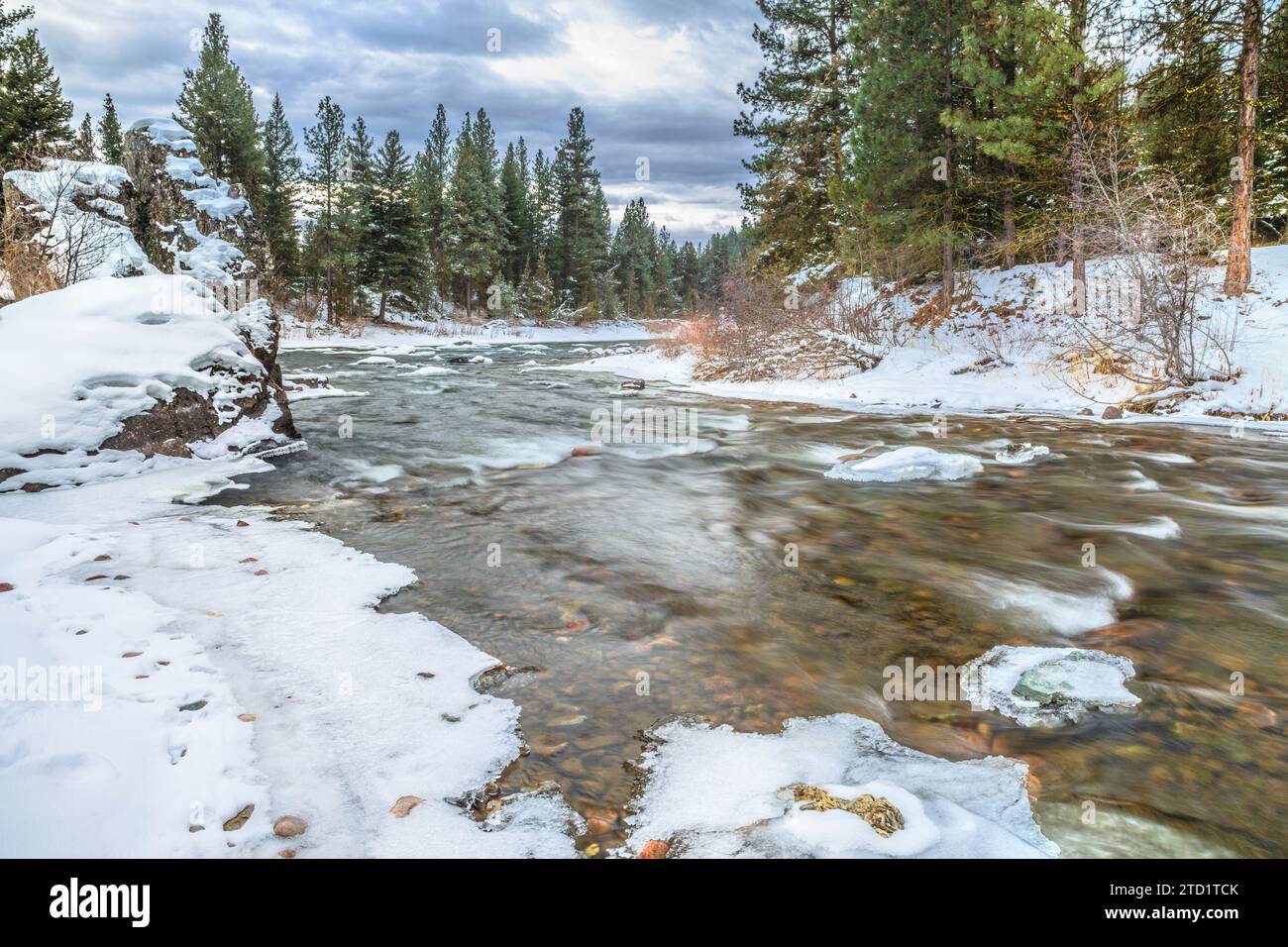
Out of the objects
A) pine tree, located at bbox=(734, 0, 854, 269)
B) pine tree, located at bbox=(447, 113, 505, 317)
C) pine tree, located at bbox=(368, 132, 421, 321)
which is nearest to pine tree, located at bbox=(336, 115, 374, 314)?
pine tree, located at bbox=(368, 132, 421, 321)

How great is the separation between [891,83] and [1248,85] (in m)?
7.12

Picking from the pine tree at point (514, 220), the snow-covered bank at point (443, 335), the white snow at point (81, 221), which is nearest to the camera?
the white snow at point (81, 221)

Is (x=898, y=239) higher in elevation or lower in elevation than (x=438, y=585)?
higher

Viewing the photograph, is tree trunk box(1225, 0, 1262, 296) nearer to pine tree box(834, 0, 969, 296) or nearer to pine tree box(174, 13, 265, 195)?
pine tree box(834, 0, 969, 296)

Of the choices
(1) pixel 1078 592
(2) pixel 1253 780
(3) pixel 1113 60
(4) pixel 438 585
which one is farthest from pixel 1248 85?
(4) pixel 438 585

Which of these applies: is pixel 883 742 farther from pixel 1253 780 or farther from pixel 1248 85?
pixel 1248 85

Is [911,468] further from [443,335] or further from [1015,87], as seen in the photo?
[443,335]

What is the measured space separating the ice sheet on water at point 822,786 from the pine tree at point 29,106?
1203 inches

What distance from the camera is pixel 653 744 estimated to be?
2877mm

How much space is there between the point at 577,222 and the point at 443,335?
62.3ft

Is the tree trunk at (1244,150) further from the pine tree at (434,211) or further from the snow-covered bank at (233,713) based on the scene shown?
the pine tree at (434,211)

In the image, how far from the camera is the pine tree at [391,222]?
132 feet
